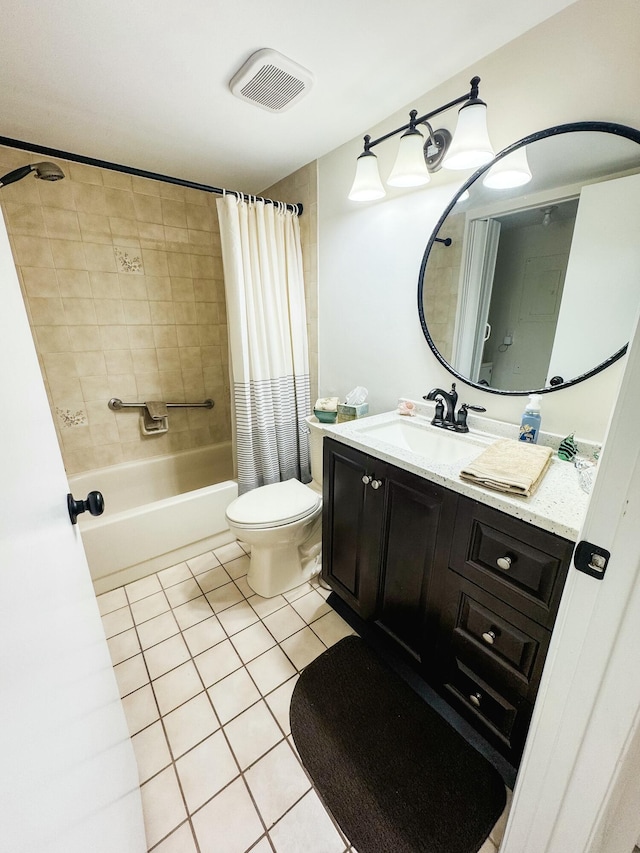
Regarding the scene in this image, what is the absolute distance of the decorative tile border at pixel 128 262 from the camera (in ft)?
7.06

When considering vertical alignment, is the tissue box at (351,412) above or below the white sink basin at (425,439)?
above

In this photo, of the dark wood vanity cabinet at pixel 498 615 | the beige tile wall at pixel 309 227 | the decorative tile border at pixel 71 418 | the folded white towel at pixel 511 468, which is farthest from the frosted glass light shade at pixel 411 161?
the decorative tile border at pixel 71 418

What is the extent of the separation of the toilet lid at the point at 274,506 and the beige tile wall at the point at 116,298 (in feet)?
3.83

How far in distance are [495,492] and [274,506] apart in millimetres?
1051

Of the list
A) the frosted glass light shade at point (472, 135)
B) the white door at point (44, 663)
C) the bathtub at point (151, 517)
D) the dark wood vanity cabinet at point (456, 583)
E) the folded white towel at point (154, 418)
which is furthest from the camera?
the folded white towel at point (154, 418)

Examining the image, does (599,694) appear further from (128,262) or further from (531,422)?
(128,262)

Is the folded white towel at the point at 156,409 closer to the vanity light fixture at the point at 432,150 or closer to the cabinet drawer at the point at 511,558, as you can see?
the vanity light fixture at the point at 432,150

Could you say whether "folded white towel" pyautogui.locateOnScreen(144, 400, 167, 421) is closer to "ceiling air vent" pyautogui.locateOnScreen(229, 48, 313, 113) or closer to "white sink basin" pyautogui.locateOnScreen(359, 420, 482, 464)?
"white sink basin" pyautogui.locateOnScreen(359, 420, 482, 464)

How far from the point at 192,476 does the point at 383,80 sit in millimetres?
2506

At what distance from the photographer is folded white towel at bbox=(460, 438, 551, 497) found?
93 cm

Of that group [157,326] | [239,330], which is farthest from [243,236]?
[157,326]

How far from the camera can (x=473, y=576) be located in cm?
102

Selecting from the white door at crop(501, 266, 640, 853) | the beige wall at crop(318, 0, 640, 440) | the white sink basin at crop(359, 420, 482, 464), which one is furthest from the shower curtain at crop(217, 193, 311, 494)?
the white door at crop(501, 266, 640, 853)

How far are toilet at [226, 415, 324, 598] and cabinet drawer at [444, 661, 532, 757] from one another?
855 mm
